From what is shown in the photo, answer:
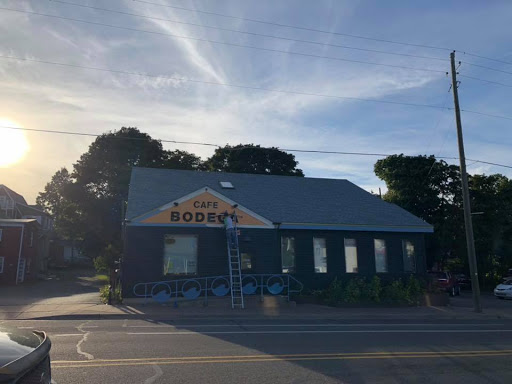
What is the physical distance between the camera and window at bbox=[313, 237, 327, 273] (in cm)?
2084

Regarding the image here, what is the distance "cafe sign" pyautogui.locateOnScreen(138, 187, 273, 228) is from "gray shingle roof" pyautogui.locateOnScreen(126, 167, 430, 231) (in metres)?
0.45

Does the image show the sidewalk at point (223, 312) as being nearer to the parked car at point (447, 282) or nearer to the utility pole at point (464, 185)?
the utility pole at point (464, 185)

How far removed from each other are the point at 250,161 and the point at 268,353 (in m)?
34.6

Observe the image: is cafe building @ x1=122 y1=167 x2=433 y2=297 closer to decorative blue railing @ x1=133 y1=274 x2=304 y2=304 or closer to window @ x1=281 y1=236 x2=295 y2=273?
window @ x1=281 y1=236 x2=295 y2=273

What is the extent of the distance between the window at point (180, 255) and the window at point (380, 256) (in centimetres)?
991

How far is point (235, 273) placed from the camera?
18.7 metres

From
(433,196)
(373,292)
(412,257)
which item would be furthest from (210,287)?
(433,196)

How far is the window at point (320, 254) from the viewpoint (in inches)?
821

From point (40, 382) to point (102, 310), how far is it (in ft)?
40.8

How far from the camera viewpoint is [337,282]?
1933 cm

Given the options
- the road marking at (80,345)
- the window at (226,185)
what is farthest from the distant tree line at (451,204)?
the road marking at (80,345)

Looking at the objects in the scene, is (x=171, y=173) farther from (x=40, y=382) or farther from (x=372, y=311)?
(x=40, y=382)

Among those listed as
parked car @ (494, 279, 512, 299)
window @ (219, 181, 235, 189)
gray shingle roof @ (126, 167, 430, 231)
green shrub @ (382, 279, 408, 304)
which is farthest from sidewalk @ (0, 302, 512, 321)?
parked car @ (494, 279, 512, 299)

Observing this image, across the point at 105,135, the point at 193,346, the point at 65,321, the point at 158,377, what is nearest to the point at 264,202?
the point at 65,321
